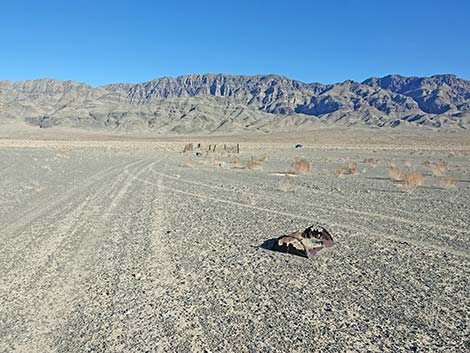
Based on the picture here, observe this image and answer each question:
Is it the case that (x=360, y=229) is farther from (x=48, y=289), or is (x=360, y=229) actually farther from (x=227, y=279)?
(x=48, y=289)

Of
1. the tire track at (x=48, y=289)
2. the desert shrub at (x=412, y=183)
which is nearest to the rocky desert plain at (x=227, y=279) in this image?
the tire track at (x=48, y=289)

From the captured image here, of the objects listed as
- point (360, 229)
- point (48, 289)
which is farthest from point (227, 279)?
point (360, 229)

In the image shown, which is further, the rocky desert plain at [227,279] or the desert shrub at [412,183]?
the desert shrub at [412,183]

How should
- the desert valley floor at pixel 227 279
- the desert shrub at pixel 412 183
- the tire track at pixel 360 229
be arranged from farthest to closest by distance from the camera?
the desert shrub at pixel 412 183 < the tire track at pixel 360 229 < the desert valley floor at pixel 227 279

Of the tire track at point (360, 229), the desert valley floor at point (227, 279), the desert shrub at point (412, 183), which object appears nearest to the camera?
the desert valley floor at point (227, 279)

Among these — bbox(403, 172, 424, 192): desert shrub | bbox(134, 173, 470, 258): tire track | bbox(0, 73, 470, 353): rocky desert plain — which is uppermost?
bbox(0, 73, 470, 353): rocky desert plain

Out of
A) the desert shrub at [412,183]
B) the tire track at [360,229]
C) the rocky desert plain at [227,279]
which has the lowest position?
the desert shrub at [412,183]

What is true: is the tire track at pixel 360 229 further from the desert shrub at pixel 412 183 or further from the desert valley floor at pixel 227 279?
the desert shrub at pixel 412 183

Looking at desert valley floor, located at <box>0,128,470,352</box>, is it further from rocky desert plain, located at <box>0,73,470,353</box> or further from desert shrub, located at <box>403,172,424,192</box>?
desert shrub, located at <box>403,172,424,192</box>

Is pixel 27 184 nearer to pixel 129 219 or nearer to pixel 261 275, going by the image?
pixel 129 219

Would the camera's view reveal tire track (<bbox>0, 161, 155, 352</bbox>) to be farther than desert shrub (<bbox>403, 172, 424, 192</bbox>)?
No

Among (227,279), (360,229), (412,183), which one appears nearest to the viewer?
(227,279)

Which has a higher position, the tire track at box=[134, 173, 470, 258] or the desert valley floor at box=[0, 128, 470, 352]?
the desert valley floor at box=[0, 128, 470, 352]

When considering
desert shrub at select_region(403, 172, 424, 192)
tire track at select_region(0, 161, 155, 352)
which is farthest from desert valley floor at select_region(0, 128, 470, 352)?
desert shrub at select_region(403, 172, 424, 192)
